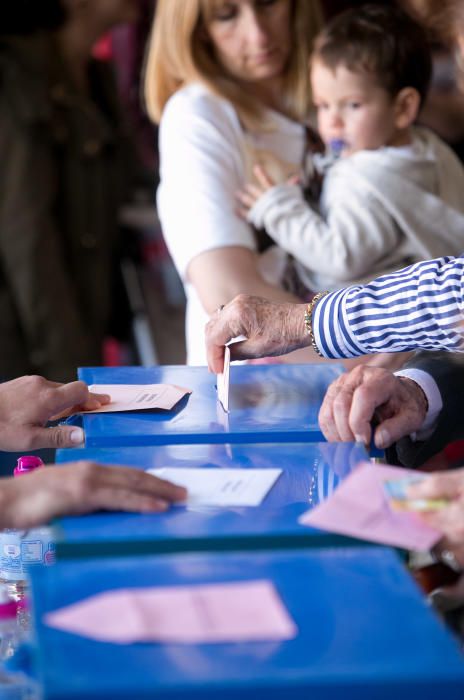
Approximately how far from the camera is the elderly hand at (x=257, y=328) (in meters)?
1.79

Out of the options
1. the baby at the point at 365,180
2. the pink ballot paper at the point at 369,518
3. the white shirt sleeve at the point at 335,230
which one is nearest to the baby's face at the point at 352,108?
the baby at the point at 365,180

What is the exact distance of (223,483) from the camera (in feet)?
4.24

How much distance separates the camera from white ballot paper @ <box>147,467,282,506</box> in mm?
1232

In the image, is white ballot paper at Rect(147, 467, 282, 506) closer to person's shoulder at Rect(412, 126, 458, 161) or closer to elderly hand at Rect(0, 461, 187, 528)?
elderly hand at Rect(0, 461, 187, 528)

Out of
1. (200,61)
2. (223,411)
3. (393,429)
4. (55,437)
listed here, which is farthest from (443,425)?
(200,61)

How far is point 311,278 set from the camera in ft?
8.32

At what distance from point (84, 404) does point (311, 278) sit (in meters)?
0.99

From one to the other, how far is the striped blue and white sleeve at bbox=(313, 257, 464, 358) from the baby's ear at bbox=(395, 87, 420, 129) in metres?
0.89

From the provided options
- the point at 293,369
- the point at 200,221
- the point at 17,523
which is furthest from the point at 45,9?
the point at 17,523

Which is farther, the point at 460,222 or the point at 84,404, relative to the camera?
the point at 460,222

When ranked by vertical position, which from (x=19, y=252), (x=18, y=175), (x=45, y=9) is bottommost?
(x=19, y=252)

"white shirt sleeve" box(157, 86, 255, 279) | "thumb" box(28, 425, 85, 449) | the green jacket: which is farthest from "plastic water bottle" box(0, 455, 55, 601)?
the green jacket

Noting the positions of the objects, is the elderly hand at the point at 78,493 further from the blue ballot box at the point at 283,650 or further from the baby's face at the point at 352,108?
the baby's face at the point at 352,108

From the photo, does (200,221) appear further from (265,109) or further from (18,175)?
(18,175)
